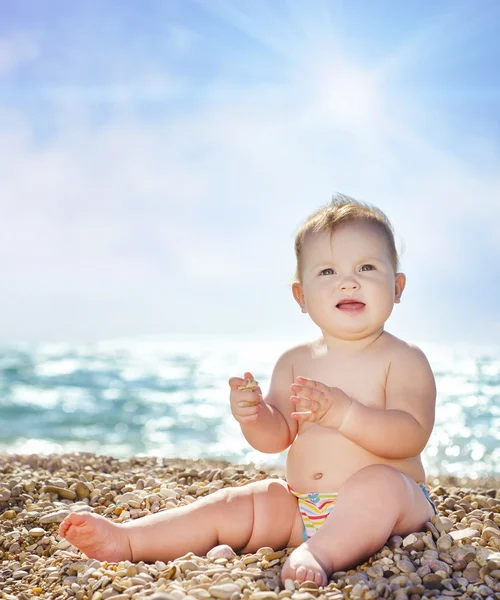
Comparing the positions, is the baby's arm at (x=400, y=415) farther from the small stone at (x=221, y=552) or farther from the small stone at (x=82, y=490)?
the small stone at (x=82, y=490)

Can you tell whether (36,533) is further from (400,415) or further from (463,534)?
(463,534)

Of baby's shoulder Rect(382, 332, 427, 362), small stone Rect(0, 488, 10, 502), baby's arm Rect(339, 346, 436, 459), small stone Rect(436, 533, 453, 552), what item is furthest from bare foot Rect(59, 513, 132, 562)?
baby's shoulder Rect(382, 332, 427, 362)

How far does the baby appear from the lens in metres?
2.78

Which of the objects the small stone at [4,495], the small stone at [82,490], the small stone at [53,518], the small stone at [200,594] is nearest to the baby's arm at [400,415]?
the small stone at [200,594]

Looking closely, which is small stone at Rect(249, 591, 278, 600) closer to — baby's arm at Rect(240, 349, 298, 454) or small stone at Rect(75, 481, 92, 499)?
baby's arm at Rect(240, 349, 298, 454)

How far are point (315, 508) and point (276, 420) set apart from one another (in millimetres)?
426

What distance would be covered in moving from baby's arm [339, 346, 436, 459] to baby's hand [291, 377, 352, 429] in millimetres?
40

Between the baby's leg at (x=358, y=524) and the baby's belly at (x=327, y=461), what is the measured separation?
120 mm

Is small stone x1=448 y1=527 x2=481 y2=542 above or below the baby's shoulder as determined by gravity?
below

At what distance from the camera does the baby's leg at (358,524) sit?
247cm

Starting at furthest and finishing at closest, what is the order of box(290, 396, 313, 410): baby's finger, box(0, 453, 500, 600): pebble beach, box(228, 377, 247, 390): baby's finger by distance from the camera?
box(228, 377, 247, 390): baby's finger → box(290, 396, 313, 410): baby's finger → box(0, 453, 500, 600): pebble beach

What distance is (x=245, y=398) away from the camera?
2957mm

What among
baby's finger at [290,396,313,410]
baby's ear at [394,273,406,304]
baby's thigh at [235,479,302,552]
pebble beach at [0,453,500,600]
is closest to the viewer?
pebble beach at [0,453,500,600]

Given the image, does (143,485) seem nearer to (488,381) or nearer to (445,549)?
(445,549)
